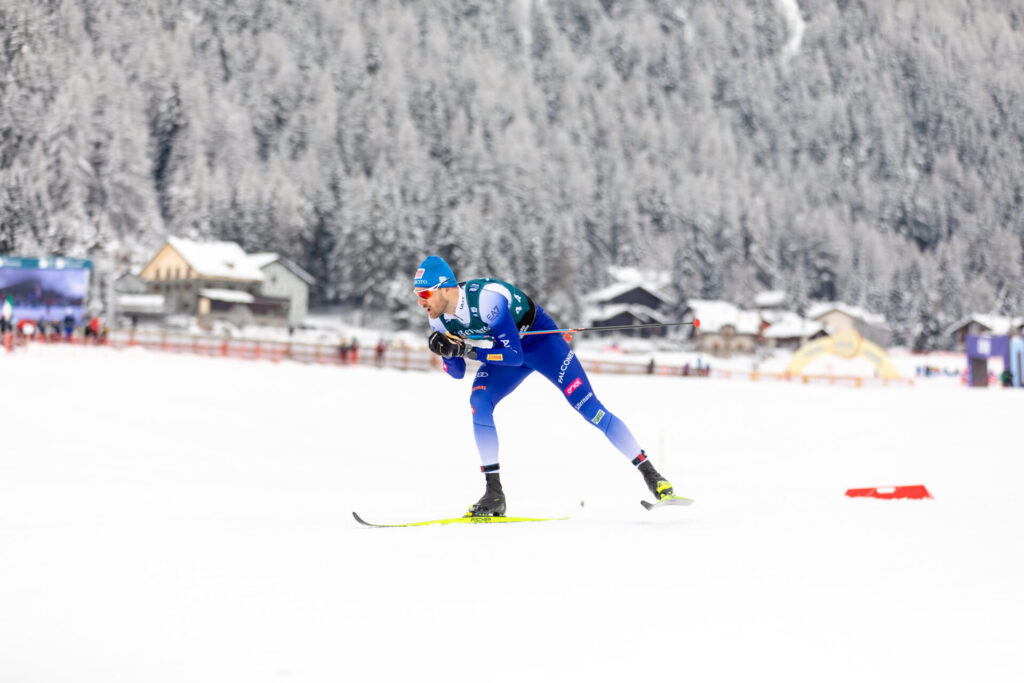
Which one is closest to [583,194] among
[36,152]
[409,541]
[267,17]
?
[267,17]

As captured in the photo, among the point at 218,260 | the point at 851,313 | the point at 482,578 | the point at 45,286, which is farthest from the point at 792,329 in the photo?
the point at 482,578

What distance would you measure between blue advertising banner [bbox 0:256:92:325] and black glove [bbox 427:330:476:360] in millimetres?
22408

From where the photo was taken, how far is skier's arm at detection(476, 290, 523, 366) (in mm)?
5078

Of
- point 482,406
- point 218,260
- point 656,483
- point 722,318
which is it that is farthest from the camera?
point 722,318

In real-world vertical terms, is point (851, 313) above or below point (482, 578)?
above

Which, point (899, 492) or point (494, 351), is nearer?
point (494, 351)

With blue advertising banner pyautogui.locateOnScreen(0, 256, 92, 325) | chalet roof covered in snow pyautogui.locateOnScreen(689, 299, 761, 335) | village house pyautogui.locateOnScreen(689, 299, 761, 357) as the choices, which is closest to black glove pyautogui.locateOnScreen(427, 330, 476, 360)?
blue advertising banner pyautogui.locateOnScreen(0, 256, 92, 325)

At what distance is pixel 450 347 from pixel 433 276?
1.53 feet

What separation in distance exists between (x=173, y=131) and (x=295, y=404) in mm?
62920

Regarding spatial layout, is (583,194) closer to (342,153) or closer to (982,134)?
(342,153)

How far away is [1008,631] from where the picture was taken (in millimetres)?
2703

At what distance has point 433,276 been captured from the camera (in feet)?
16.7

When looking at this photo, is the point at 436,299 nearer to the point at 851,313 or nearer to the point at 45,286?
the point at 45,286

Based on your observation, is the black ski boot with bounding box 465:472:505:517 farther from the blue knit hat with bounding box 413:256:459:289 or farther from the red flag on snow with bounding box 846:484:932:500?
the red flag on snow with bounding box 846:484:932:500
